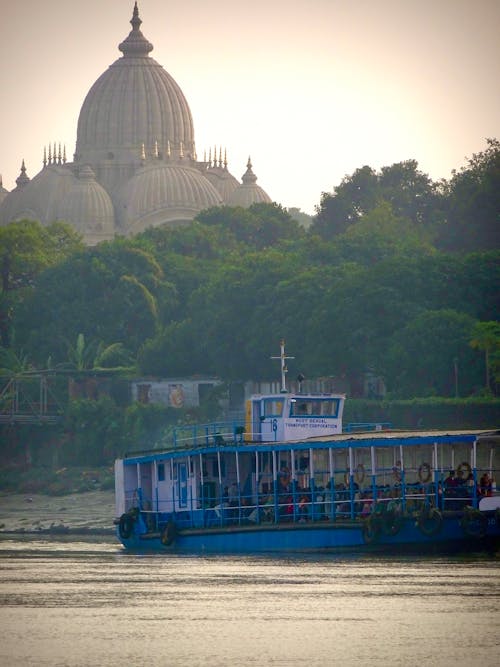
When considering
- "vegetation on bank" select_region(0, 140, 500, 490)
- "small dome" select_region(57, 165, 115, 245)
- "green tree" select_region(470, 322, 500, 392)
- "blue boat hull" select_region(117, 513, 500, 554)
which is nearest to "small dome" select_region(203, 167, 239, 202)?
"small dome" select_region(57, 165, 115, 245)

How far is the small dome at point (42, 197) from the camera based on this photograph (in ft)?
584

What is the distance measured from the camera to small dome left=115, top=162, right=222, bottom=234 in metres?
171

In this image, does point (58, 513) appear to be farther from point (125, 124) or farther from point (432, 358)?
point (125, 124)

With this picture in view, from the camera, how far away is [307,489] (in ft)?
188

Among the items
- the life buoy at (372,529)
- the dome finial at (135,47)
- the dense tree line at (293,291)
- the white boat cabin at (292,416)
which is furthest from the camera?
the dome finial at (135,47)

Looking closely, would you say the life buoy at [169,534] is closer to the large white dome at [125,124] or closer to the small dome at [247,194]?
the small dome at [247,194]

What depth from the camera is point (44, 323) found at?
112m

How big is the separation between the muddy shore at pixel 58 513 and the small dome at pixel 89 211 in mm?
90226

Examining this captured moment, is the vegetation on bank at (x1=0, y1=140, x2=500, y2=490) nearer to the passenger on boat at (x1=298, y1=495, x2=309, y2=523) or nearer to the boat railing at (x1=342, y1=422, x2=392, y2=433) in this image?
the boat railing at (x1=342, y1=422, x2=392, y2=433)

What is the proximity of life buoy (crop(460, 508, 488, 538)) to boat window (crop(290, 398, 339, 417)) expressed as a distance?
8706 millimetres

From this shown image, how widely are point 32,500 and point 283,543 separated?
2775 centimetres

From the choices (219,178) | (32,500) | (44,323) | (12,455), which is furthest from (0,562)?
(219,178)

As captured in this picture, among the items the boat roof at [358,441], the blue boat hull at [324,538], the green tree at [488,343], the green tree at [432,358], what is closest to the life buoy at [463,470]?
the boat roof at [358,441]

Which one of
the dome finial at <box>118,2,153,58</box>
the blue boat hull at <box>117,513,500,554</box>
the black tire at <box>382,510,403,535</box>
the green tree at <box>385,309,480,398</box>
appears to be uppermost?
the dome finial at <box>118,2,153,58</box>
